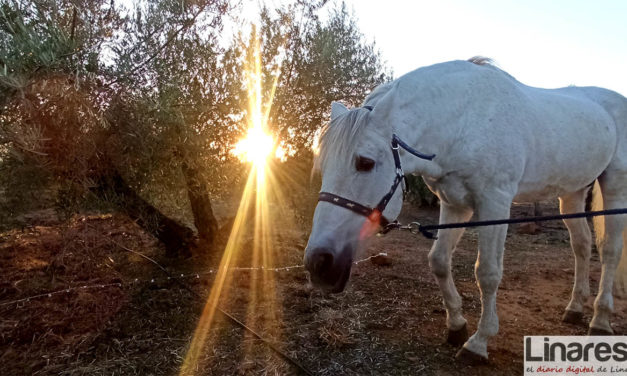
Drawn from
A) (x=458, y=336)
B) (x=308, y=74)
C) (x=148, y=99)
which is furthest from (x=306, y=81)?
(x=458, y=336)

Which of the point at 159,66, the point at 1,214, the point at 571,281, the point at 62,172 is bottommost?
the point at 571,281

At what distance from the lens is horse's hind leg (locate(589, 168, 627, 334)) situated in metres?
3.34

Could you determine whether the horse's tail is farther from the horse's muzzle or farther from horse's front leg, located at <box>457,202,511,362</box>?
the horse's muzzle

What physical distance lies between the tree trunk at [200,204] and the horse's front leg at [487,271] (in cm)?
319

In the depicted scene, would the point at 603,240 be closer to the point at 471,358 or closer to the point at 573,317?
the point at 573,317

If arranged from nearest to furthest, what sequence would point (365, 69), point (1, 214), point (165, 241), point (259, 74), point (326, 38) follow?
point (1, 214)
point (259, 74)
point (326, 38)
point (165, 241)
point (365, 69)

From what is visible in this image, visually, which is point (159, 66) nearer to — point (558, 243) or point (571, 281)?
point (571, 281)

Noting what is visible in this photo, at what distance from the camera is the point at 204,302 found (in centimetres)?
386

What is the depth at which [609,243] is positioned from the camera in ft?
11.4

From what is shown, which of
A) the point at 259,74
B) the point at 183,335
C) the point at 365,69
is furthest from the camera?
the point at 365,69

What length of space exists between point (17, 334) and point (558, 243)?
8880 mm

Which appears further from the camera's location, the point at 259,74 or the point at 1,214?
the point at 259,74

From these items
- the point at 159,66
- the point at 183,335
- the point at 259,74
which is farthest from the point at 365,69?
the point at 183,335
